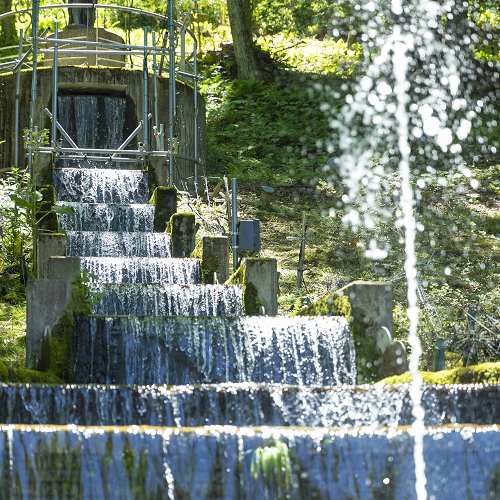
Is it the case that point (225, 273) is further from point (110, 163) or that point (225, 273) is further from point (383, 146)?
point (383, 146)

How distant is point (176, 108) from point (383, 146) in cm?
509

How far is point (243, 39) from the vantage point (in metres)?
27.1

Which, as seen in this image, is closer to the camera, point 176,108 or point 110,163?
point 110,163

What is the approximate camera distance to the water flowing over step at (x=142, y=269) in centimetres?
1432

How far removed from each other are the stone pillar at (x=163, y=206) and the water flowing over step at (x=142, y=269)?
187 cm

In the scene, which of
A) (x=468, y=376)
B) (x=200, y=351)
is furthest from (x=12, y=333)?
(x=468, y=376)

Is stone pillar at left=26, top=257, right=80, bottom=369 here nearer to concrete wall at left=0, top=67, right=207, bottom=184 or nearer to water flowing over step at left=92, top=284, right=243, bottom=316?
water flowing over step at left=92, top=284, right=243, bottom=316

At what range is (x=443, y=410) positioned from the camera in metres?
8.88

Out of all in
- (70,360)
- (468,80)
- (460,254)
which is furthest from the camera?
(468,80)

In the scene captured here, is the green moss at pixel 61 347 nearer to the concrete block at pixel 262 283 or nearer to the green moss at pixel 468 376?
the concrete block at pixel 262 283

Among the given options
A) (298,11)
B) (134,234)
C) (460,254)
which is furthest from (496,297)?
(298,11)

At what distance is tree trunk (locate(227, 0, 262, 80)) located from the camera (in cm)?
2666

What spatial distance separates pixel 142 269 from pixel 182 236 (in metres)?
1.39

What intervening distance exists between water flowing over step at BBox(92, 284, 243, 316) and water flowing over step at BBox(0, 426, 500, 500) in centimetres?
626
